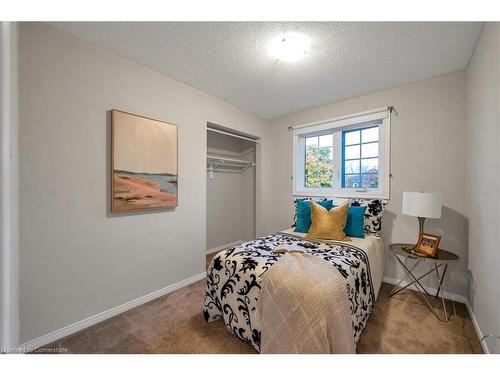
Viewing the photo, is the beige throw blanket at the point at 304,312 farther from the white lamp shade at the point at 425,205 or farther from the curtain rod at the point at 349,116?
the curtain rod at the point at 349,116

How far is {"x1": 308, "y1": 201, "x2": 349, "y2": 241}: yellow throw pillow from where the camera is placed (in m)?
2.16

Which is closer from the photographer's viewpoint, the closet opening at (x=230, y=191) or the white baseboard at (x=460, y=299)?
the white baseboard at (x=460, y=299)

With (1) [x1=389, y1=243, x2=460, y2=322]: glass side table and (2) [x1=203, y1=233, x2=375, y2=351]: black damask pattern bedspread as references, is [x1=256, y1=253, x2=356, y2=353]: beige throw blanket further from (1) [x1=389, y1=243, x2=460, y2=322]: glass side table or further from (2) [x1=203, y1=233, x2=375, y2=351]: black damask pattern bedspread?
(1) [x1=389, y1=243, x2=460, y2=322]: glass side table

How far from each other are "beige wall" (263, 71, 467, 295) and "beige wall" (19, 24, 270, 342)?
8.47ft

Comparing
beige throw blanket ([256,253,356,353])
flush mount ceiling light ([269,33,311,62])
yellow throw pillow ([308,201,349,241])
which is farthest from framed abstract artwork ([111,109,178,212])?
yellow throw pillow ([308,201,349,241])

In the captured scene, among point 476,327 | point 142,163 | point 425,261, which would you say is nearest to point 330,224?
point 425,261

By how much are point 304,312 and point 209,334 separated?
868 mm

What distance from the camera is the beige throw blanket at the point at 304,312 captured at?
3.71ft

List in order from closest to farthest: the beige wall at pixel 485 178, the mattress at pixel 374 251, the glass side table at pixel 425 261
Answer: the beige wall at pixel 485 178
the glass side table at pixel 425 261
the mattress at pixel 374 251

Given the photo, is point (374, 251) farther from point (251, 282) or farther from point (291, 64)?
point (291, 64)

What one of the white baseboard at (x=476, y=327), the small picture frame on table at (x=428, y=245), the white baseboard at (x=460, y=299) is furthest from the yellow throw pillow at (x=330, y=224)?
the white baseboard at (x=476, y=327)

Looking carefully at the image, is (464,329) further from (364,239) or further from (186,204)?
(186,204)

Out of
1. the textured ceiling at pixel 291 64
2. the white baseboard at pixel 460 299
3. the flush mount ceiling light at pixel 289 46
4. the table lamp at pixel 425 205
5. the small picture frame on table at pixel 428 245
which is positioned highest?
the textured ceiling at pixel 291 64

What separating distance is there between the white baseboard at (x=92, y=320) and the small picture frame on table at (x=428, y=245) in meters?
2.50
